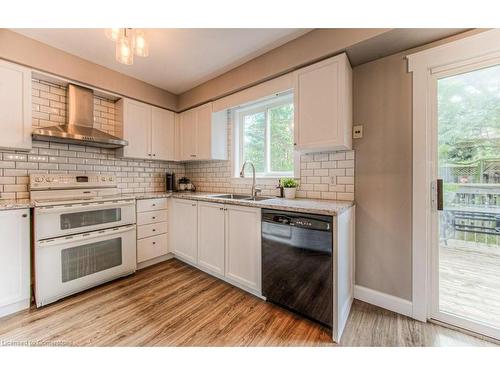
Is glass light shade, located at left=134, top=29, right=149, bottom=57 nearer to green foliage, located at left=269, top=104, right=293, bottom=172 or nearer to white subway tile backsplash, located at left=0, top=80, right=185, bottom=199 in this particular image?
white subway tile backsplash, located at left=0, top=80, right=185, bottom=199

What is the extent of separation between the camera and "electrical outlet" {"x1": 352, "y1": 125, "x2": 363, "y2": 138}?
77.8 inches

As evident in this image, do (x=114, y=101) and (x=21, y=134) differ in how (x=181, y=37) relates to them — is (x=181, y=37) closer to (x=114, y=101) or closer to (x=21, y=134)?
(x=114, y=101)

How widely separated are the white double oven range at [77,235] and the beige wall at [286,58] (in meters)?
1.83

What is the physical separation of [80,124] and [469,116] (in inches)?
149

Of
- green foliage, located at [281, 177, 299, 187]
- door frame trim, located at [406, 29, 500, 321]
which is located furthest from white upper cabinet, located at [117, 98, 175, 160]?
door frame trim, located at [406, 29, 500, 321]

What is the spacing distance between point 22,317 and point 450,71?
394 cm

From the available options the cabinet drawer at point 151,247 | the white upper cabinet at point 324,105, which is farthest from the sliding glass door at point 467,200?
the cabinet drawer at point 151,247

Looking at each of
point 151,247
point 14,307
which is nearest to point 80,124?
point 151,247

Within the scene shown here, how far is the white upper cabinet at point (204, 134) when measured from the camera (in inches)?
119

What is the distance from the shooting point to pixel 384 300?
1872 mm

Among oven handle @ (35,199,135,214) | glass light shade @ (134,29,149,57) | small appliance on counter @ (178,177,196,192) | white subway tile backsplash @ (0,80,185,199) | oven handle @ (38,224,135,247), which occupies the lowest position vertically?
oven handle @ (38,224,135,247)

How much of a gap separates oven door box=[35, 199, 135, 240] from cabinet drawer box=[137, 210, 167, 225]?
12cm

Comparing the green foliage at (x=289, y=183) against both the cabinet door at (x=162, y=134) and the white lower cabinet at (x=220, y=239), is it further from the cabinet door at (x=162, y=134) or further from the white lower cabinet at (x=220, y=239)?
the cabinet door at (x=162, y=134)
